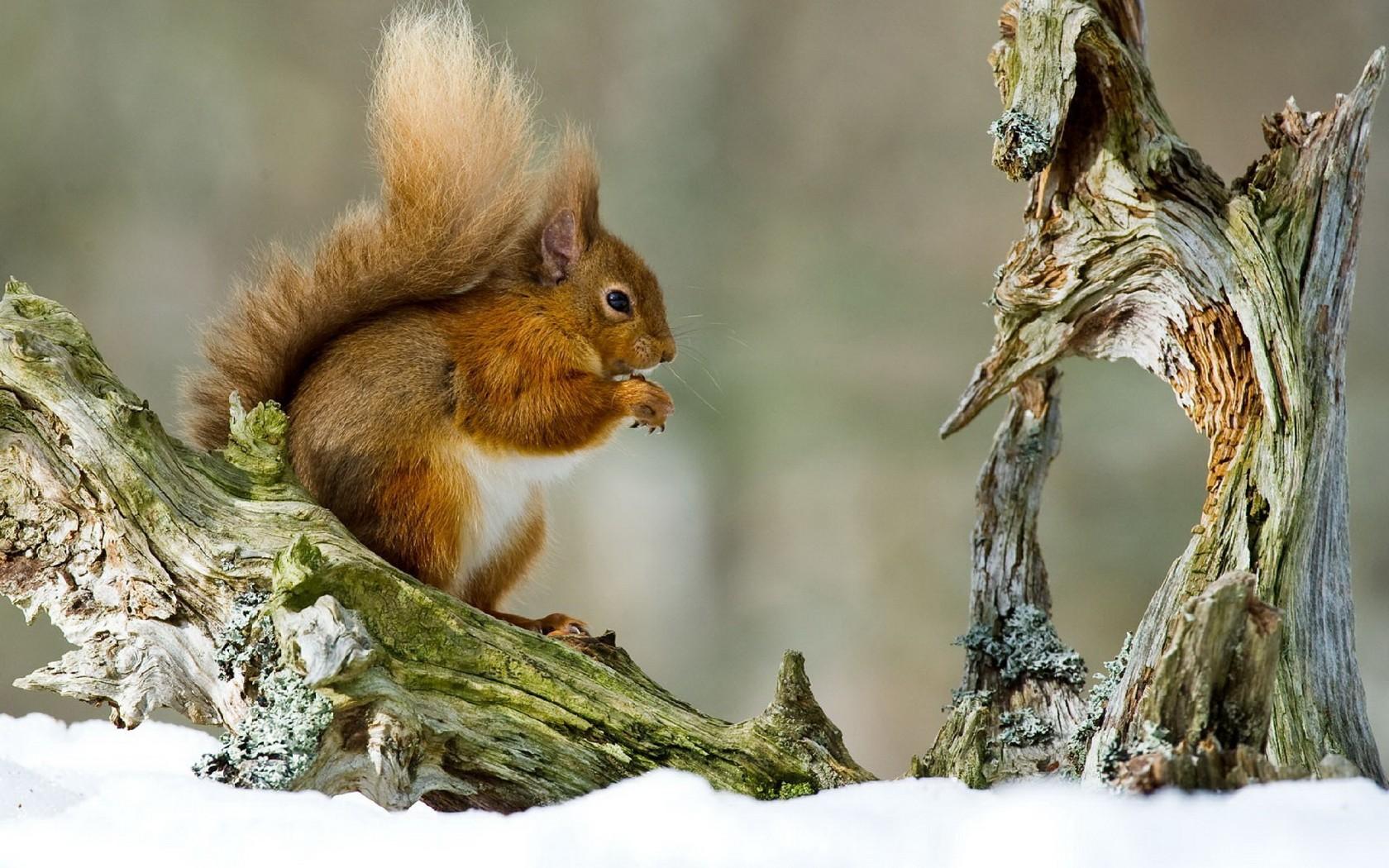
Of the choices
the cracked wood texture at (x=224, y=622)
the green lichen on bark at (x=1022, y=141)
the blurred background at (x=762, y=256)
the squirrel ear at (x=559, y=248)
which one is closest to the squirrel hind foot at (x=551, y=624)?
the cracked wood texture at (x=224, y=622)

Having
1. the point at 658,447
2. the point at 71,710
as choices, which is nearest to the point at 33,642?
the point at 71,710

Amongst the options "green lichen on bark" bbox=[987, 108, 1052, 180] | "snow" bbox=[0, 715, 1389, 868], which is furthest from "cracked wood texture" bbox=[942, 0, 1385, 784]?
"snow" bbox=[0, 715, 1389, 868]

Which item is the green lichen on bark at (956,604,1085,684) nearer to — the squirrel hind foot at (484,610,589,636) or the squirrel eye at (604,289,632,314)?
the squirrel hind foot at (484,610,589,636)

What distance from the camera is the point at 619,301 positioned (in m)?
1.80

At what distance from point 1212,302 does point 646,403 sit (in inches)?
28.6

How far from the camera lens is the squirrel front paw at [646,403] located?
5.51 ft

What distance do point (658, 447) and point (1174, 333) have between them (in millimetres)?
1604

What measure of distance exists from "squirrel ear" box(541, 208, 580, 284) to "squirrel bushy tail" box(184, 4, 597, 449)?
0.40 ft

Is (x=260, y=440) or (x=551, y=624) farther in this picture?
(x=551, y=624)

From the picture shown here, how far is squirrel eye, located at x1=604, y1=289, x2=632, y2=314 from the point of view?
1793mm

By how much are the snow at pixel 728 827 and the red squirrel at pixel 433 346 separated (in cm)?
41

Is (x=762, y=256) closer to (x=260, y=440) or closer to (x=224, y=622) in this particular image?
(x=260, y=440)

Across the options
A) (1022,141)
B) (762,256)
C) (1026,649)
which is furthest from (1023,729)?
(762,256)

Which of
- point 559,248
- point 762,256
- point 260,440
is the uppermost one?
point 762,256
